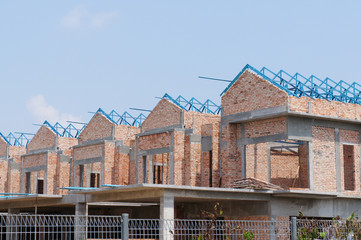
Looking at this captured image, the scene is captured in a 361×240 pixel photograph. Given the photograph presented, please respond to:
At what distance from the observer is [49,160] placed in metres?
33.6

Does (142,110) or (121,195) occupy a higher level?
(142,110)

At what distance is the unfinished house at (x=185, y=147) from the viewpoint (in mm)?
26016

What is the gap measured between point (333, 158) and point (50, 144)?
19.3 metres

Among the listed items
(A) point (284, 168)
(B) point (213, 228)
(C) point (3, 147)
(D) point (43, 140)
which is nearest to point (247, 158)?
(A) point (284, 168)

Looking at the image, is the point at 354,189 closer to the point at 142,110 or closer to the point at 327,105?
the point at 327,105

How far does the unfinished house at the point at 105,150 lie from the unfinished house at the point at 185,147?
245 cm

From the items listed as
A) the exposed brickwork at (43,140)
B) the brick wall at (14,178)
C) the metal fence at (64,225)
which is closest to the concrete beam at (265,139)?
the metal fence at (64,225)

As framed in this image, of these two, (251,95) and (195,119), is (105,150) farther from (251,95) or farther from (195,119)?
(251,95)

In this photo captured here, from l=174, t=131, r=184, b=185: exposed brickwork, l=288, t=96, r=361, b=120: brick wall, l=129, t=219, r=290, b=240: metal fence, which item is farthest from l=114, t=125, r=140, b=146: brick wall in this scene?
l=288, t=96, r=361, b=120: brick wall

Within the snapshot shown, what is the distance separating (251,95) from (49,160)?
14.6m

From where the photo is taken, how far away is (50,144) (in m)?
36.6

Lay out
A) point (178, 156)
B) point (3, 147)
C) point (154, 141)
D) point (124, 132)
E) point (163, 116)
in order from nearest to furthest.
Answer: point (178, 156), point (154, 141), point (163, 116), point (124, 132), point (3, 147)

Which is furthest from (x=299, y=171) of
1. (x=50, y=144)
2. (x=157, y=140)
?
(x=50, y=144)

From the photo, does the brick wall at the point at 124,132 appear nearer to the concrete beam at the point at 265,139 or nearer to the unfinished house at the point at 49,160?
the unfinished house at the point at 49,160
